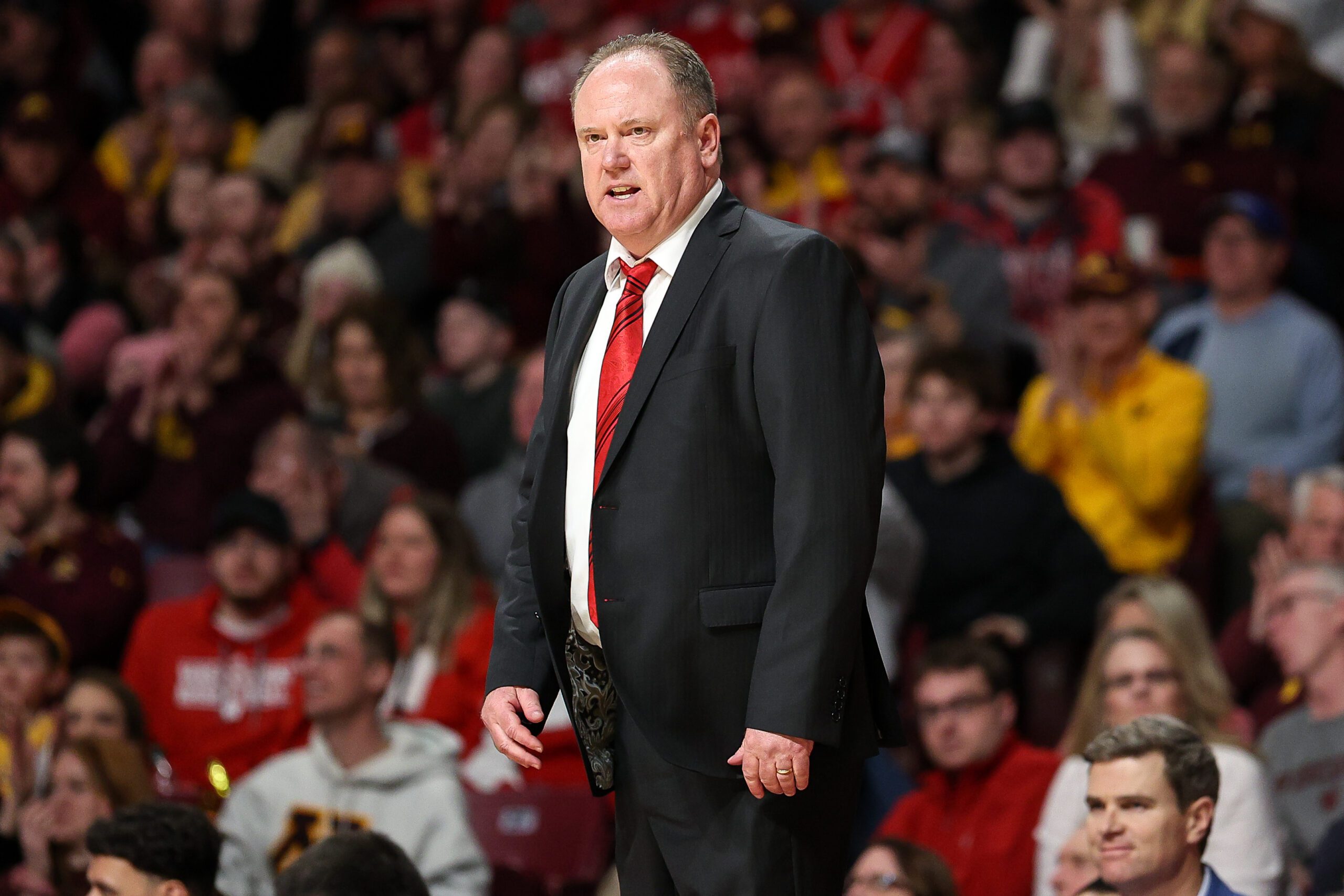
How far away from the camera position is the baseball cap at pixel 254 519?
18.6ft

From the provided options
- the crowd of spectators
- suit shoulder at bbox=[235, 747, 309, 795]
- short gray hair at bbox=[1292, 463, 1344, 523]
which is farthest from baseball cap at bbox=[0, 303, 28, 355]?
short gray hair at bbox=[1292, 463, 1344, 523]

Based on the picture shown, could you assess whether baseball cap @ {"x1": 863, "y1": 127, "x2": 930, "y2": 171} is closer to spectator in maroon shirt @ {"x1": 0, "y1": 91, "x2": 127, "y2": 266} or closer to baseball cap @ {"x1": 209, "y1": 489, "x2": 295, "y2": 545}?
baseball cap @ {"x1": 209, "y1": 489, "x2": 295, "y2": 545}

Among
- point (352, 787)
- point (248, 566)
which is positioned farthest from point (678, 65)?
point (248, 566)

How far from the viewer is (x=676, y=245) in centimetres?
240

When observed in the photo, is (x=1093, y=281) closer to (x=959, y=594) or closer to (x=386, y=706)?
(x=959, y=594)

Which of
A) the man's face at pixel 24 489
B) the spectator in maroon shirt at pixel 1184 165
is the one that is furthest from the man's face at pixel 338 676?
the spectator in maroon shirt at pixel 1184 165

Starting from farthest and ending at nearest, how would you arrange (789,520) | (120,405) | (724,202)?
(120,405)
(724,202)
(789,520)

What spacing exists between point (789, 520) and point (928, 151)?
20.1 feet

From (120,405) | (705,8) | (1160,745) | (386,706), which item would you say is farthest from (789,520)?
(705,8)

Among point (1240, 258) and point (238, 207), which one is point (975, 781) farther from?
point (238, 207)

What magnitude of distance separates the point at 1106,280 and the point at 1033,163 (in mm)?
1331

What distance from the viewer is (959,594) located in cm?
557

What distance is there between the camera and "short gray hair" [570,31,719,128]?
2.34 metres

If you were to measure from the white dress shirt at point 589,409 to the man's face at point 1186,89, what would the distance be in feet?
17.3
